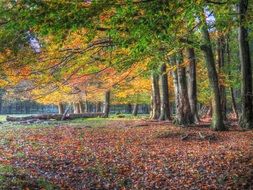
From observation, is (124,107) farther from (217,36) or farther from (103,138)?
(103,138)

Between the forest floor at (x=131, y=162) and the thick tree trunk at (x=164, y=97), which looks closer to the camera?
the forest floor at (x=131, y=162)

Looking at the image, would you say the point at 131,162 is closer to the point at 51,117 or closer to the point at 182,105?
the point at 182,105

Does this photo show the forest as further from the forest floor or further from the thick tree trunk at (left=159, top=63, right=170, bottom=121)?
the thick tree trunk at (left=159, top=63, right=170, bottom=121)

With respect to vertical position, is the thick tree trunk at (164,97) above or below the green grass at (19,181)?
above

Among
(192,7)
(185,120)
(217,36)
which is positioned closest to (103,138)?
(185,120)

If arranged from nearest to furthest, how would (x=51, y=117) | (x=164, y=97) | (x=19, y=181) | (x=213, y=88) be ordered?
(x=19, y=181), (x=213, y=88), (x=164, y=97), (x=51, y=117)

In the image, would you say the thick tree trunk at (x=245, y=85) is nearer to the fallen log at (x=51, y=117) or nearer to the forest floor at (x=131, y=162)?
the forest floor at (x=131, y=162)

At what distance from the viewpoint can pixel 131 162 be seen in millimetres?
13164

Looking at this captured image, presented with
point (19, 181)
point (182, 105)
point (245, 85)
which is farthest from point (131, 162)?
point (182, 105)

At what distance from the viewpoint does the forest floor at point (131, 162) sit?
34.3 feet

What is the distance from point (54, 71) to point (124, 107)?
3065 inches

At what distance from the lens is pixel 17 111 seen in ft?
299

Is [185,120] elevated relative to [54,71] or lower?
lower

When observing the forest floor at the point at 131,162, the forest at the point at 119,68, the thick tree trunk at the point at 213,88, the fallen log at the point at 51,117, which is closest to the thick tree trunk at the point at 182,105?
the forest at the point at 119,68
